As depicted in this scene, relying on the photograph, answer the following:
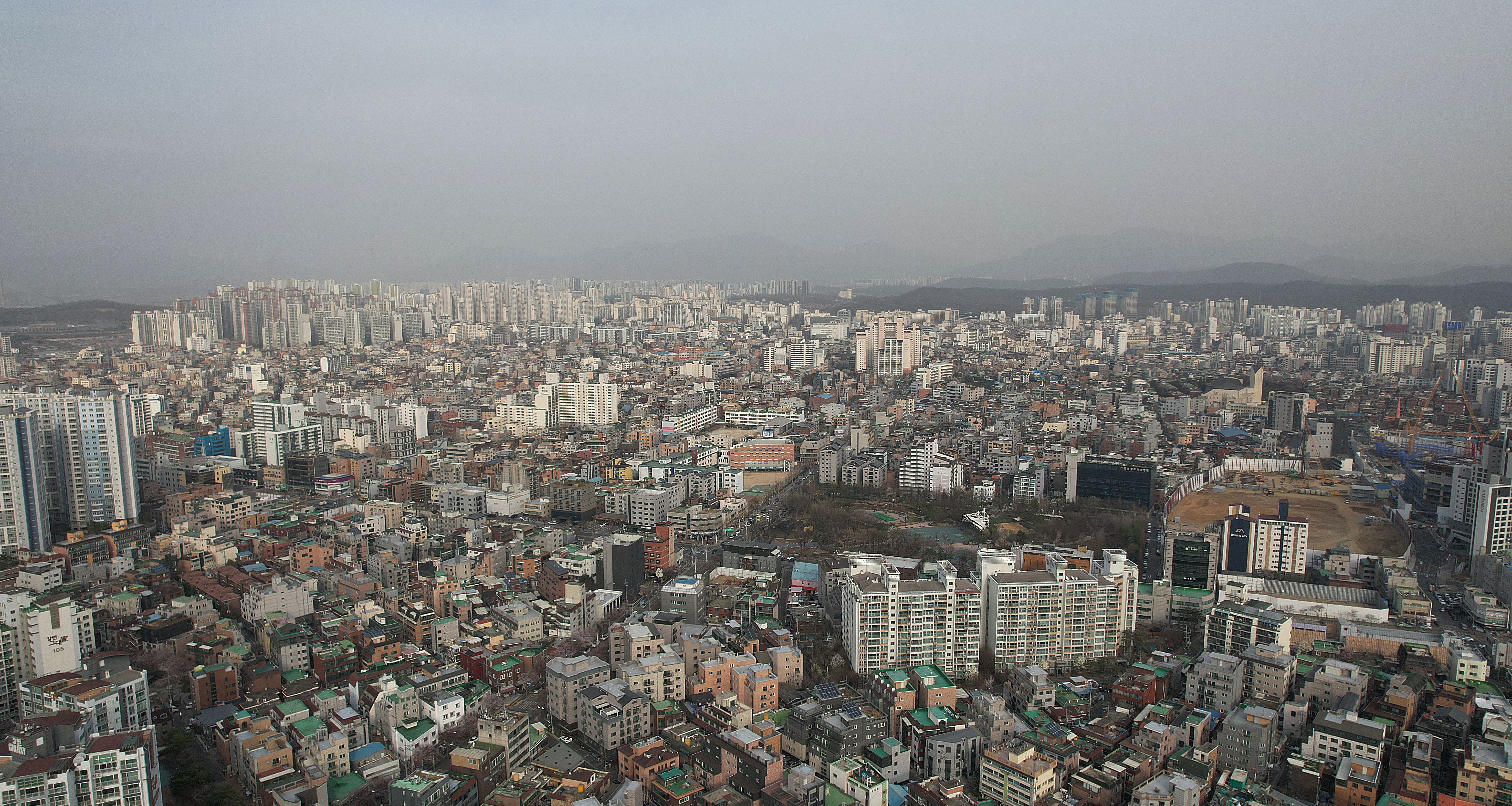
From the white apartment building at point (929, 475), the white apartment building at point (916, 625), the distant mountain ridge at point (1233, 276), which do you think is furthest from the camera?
the distant mountain ridge at point (1233, 276)

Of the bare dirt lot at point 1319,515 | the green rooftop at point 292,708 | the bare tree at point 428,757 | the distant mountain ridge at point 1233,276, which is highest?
the distant mountain ridge at point 1233,276

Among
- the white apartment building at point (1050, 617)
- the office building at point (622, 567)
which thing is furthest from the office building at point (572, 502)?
the white apartment building at point (1050, 617)

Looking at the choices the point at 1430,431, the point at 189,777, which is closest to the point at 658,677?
the point at 189,777

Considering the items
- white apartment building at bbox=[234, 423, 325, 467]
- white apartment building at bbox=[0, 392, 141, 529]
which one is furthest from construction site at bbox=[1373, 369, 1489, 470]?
white apartment building at bbox=[0, 392, 141, 529]

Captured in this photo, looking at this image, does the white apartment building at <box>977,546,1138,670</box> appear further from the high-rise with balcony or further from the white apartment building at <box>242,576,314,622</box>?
the white apartment building at <box>242,576,314,622</box>

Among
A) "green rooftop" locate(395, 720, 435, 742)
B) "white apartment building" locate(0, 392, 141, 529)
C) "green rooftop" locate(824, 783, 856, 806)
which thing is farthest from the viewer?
"white apartment building" locate(0, 392, 141, 529)

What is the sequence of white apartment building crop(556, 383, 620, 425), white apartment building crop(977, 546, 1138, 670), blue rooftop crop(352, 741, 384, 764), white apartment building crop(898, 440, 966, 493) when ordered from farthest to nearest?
white apartment building crop(556, 383, 620, 425) → white apartment building crop(898, 440, 966, 493) → white apartment building crop(977, 546, 1138, 670) → blue rooftop crop(352, 741, 384, 764)

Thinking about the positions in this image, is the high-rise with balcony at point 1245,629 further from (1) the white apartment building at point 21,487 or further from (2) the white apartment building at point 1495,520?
(1) the white apartment building at point 21,487

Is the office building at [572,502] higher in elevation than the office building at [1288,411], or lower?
lower
